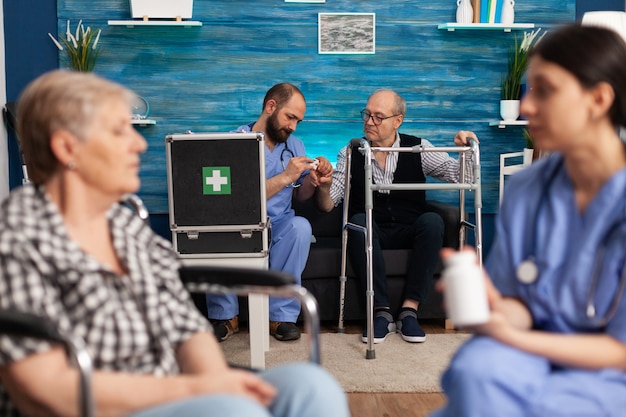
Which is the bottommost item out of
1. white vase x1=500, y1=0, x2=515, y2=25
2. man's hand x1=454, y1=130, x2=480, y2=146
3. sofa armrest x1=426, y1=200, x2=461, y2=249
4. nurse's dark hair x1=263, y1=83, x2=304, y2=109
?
sofa armrest x1=426, y1=200, x2=461, y2=249

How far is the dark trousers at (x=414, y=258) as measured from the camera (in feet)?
Answer: 12.4

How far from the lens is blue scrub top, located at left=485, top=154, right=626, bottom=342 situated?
1.33 metres

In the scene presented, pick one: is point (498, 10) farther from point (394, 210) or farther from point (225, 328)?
point (225, 328)

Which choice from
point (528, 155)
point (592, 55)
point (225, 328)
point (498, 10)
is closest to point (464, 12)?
point (498, 10)

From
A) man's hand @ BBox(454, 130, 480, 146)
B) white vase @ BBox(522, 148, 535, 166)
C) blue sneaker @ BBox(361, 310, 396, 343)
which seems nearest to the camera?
man's hand @ BBox(454, 130, 480, 146)

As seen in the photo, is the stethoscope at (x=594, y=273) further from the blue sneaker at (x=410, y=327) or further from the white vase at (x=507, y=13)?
the white vase at (x=507, y=13)

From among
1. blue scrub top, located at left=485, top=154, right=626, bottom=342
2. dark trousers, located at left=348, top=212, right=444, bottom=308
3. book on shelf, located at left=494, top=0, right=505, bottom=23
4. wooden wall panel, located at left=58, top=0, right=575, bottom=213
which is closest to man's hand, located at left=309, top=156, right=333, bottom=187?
dark trousers, located at left=348, top=212, right=444, bottom=308

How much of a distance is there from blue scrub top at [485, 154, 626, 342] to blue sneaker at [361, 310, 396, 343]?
2204 millimetres

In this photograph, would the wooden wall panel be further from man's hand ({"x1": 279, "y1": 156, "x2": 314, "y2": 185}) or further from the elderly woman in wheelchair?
the elderly woman in wheelchair

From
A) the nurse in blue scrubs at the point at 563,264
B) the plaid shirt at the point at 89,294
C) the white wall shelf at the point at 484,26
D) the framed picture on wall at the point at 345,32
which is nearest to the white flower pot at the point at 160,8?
the framed picture on wall at the point at 345,32

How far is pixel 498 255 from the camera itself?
4.75ft

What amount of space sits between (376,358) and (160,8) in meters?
2.36

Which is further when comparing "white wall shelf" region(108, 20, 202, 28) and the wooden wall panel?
the wooden wall panel

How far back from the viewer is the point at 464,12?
461cm
